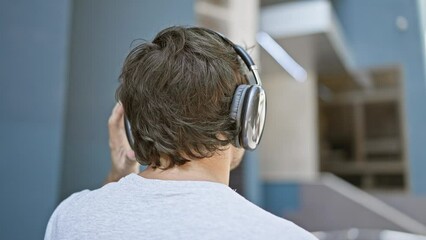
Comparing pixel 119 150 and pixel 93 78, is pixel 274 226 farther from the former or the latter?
pixel 93 78

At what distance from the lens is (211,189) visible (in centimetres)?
49

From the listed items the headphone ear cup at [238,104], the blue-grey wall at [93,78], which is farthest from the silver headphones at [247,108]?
the blue-grey wall at [93,78]

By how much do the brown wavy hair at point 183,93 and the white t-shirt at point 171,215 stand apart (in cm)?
7

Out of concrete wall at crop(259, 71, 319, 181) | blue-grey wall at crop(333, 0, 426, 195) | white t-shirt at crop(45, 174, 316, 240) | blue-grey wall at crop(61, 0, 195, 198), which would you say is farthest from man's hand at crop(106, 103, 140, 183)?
blue-grey wall at crop(333, 0, 426, 195)

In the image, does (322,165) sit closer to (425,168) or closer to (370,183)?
(370,183)

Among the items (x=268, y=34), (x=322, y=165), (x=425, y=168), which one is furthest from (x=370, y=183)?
(x=268, y=34)

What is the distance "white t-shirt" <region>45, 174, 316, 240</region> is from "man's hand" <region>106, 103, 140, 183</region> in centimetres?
27

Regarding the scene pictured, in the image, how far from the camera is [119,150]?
33.0 inches

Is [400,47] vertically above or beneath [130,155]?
above

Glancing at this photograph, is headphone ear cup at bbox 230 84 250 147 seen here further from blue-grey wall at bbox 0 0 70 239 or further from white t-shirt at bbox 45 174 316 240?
blue-grey wall at bbox 0 0 70 239

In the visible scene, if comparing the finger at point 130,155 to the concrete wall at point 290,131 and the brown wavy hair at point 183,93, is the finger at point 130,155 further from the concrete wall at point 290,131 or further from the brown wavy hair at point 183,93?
the concrete wall at point 290,131

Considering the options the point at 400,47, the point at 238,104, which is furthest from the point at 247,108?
the point at 400,47

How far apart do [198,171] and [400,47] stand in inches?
269

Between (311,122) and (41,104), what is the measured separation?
5676 mm
